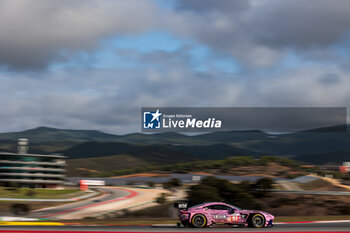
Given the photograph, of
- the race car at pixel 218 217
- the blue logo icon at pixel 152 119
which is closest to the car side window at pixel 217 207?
the race car at pixel 218 217

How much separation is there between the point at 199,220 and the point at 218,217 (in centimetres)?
106

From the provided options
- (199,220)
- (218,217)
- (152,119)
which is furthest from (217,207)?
(152,119)

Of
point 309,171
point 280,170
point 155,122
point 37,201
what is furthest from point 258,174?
point 155,122

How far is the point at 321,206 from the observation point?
244ft

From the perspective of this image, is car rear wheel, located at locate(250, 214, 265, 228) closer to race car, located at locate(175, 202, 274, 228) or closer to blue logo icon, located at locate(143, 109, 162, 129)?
race car, located at locate(175, 202, 274, 228)

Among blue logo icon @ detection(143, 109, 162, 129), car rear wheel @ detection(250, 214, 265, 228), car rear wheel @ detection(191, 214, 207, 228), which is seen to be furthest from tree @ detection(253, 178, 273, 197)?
car rear wheel @ detection(191, 214, 207, 228)

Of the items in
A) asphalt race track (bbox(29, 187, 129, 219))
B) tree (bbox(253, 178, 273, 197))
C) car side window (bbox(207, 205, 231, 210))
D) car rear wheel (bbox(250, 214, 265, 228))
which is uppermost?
car side window (bbox(207, 205, 231, 210))

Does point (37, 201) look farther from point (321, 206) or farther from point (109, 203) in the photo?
point (321, 206)

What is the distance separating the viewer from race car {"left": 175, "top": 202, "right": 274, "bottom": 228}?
23.1m

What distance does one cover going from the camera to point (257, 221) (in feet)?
75.8

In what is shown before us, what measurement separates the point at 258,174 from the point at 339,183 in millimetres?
59246

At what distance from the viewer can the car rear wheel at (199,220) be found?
23.2 metres

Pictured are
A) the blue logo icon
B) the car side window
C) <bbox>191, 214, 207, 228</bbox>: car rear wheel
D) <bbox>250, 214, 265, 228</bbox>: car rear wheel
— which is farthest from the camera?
the blue logo icon

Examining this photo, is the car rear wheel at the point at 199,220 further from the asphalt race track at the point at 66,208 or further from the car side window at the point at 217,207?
the asphalt race track at the point at 66,208
